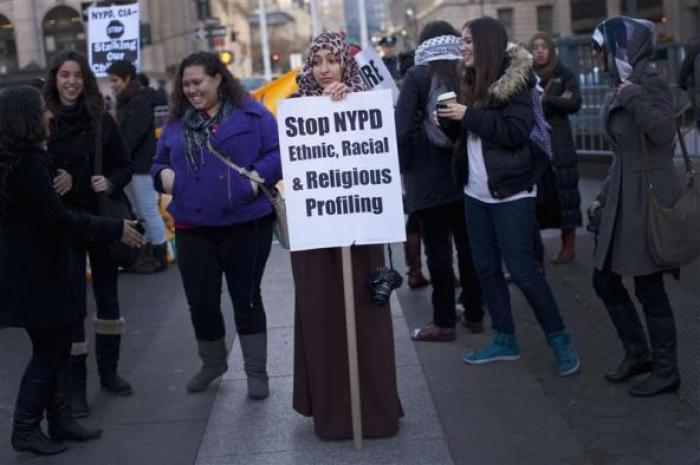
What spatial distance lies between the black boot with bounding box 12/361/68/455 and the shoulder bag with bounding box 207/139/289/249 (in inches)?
53.1

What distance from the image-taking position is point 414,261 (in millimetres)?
8094

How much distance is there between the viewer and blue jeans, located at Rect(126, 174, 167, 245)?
370 inches

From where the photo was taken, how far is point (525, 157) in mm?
5586

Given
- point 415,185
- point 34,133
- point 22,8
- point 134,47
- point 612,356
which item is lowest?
point 612,356

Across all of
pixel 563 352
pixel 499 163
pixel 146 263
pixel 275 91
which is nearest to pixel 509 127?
pixel 499 163

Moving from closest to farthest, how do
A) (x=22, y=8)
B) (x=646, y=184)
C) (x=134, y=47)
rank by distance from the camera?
(x=646, y=184), (x=134, y=47), (x=22, y=8)

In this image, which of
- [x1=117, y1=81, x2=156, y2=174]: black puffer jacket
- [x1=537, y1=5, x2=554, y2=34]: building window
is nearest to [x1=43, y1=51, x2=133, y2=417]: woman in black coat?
[x1=117, y1=81, x2=156, y2=174]: black puffer jacket

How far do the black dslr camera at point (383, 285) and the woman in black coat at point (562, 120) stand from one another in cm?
358

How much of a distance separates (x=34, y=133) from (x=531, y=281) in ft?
8.96

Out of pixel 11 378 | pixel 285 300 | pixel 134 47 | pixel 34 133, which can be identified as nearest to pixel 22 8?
pixel 134 47

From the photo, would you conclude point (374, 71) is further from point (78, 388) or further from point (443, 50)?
point (78, 388)

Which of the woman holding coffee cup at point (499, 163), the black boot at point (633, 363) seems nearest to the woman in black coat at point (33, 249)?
the woman holding coffee cup at point (499, 163)

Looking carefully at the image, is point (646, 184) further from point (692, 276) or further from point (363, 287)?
Answer: point (692, 276)

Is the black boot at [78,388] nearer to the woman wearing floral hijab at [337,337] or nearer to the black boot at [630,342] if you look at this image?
the woman wearing floral hijab at [337,337]
